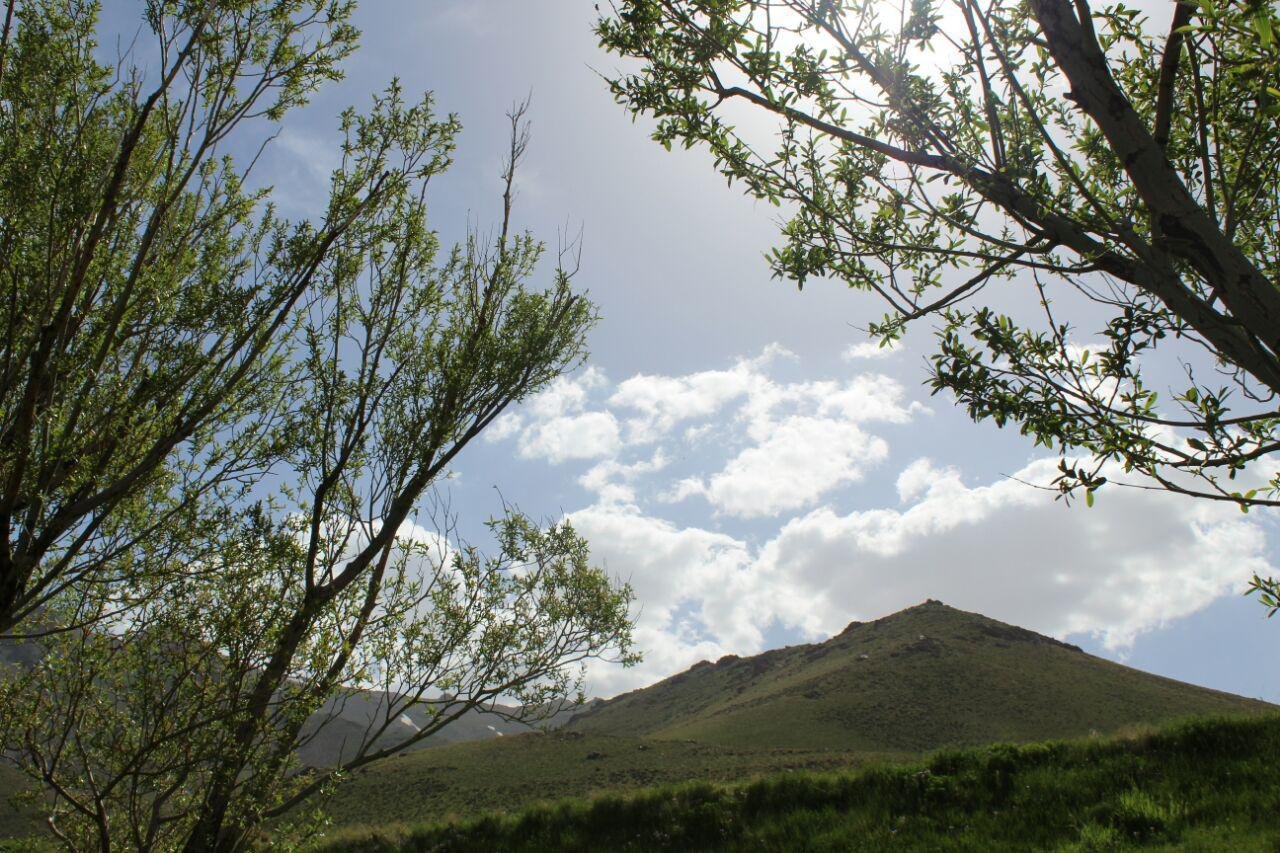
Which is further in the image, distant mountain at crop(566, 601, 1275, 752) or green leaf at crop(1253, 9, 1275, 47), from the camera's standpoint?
distant mountain at crop(566, 601, 1275, 752)

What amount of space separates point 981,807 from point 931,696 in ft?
203

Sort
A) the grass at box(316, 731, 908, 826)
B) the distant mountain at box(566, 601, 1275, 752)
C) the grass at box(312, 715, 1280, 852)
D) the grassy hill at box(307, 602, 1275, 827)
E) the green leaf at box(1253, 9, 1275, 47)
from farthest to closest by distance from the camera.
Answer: the distant mountain at box(566, 601, 1275, 752)
the grassy hill at box(307, 602, 1275, 827)
the grass at box(316, 731, 908, 826)
the grass at box(312, 715, 1280, 852)
the green leaf at box(1253, 9, 1275, 47)

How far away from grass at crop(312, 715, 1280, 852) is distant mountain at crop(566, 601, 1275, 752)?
148 feet

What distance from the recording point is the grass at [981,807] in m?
11.6

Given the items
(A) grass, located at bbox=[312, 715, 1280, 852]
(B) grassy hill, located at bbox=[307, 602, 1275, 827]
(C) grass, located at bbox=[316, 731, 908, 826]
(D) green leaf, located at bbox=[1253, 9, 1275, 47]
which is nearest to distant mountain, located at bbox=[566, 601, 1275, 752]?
(B) grassy hill, located at bbox=[307, 602, 1275, 827]

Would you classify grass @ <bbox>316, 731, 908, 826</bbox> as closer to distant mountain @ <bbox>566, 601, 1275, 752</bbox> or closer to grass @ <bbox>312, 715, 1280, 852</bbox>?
distant mountain @ <bbox>566, 601, 1275, 752</bbox>

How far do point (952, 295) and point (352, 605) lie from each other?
7752 mm

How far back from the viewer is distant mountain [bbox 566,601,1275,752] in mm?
60469

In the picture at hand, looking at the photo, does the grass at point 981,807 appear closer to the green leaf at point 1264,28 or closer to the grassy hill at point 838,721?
the green leaf at point 1264,28

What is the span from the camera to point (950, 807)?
14023mm

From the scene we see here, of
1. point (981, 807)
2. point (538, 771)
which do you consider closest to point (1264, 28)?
point (981, 807)

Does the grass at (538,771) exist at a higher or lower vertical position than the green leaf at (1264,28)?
lower

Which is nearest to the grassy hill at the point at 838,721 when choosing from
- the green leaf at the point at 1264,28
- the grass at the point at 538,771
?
the grass at the point at 538,771

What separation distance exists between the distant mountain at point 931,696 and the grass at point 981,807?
1773 inches
